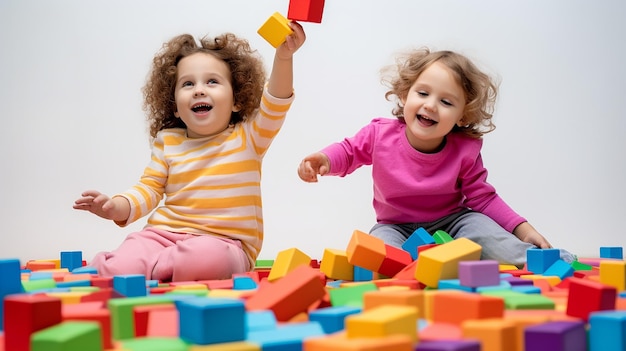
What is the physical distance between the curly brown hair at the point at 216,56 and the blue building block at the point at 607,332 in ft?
3.25

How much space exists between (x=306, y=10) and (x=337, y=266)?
0.48 metres

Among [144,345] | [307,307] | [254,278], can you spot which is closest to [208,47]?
[254,278]

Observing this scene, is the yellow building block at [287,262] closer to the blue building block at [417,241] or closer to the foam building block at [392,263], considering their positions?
the foam building block at [392,263]

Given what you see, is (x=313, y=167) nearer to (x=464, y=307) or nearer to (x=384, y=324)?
(x=464, y=307)

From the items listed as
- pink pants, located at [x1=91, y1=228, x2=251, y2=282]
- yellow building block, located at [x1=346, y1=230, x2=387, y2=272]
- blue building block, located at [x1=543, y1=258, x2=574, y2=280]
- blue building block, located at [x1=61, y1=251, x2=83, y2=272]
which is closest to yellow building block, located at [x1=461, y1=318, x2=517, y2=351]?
yellow building block, located at [x1=346, y1=230, x2=387, y2=272]

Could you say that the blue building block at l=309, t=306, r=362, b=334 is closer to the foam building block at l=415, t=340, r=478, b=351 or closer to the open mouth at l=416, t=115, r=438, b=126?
the foam building block at l=415, t=340, r=478, b=351

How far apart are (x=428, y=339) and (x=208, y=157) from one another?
2.99ft

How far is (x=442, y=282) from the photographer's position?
3.21 feet

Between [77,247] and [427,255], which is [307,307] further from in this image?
[77,247]

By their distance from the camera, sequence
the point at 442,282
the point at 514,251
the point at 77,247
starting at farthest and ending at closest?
the point at 77,247
the point at 514,251
the point at 442,282

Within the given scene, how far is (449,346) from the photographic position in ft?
1.84

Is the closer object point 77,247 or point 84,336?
point 84,336

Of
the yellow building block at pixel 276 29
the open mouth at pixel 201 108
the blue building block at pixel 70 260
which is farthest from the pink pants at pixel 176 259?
the yellow building block at pixel 276 29

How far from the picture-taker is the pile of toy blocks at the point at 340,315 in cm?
62
